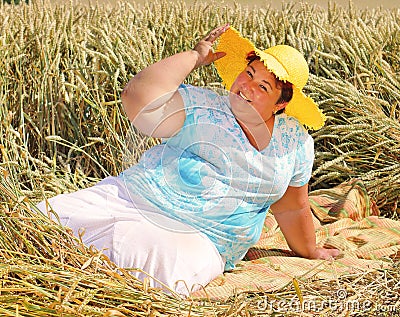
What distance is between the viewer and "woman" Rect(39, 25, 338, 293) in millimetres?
2387

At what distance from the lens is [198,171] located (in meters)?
2.51

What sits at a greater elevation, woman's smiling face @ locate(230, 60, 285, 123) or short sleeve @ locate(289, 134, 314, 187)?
woman's smiling face @ locate(230, 60, 285, 123)

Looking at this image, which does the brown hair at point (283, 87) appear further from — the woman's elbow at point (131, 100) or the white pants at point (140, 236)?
the white pants at point (140, 236)

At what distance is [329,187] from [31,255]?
2130 mm

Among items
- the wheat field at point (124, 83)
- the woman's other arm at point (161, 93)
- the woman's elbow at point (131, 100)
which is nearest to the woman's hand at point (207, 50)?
the woman's other arm at point (161, 93)

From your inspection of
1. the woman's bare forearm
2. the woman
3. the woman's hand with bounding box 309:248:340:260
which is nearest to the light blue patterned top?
the woman

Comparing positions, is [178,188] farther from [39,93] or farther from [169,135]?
[39,93]

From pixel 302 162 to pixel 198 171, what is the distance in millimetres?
441

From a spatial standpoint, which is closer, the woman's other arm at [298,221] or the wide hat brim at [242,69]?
the wide hat brim at [242,69]

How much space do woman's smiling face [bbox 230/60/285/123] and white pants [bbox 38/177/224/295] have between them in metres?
0.45

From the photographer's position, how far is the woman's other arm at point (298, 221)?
2809 millimetres

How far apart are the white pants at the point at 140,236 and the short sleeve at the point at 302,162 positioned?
0.43 m

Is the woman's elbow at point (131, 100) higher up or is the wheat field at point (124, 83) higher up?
the woman's elbow at point (131, 100)

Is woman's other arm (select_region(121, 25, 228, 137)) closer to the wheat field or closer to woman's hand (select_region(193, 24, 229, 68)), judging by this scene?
woman's hand (select_region(193, 24, 229, 68))
